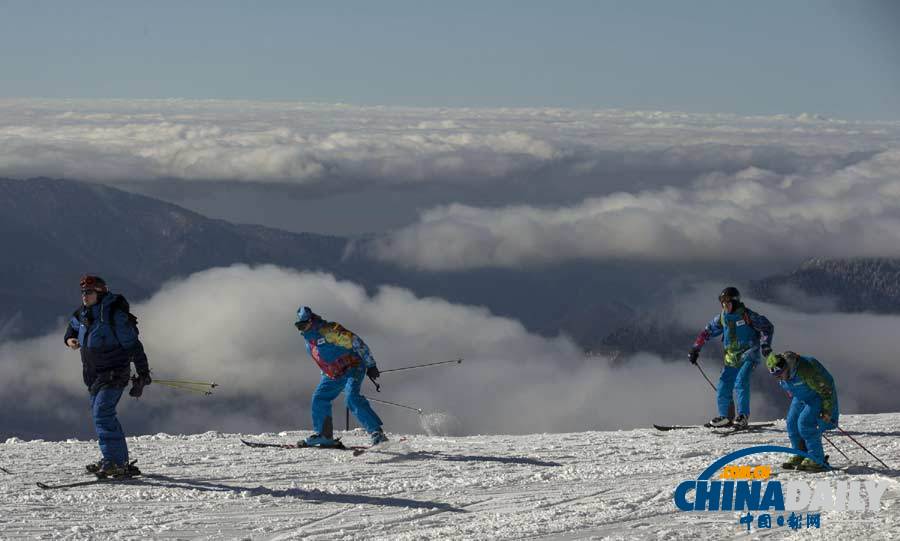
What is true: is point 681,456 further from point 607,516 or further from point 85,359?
point 85,359

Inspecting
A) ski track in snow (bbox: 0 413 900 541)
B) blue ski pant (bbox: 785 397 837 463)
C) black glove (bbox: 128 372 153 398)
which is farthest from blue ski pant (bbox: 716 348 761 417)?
black glove (bbox: 128 372 153 398)

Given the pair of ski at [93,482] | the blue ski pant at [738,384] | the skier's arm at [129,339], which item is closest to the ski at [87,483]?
the pair of ski at [93,482]

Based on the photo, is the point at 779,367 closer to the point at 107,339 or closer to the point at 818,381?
the point at 818,381

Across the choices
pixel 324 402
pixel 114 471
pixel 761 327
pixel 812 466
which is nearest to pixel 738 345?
pixel 761 327

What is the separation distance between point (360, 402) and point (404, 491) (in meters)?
2.85

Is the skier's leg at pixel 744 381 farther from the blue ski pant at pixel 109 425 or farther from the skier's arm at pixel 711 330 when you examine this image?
the blue ski pant at pixel 109 425

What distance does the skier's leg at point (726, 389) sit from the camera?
1595 centimetres

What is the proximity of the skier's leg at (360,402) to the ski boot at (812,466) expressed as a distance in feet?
17.7

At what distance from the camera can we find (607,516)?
970 cm

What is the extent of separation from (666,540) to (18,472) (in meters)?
7.65

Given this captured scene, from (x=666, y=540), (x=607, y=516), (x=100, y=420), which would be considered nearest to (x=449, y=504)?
(x=607, y=516)

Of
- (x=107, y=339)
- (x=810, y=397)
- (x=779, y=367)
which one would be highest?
(x=107, y=339)

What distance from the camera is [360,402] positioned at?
44.7 ft

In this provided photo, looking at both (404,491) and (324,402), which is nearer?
(404,491)
